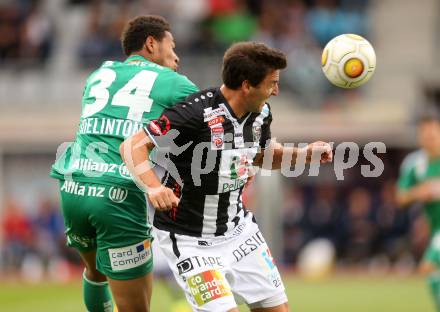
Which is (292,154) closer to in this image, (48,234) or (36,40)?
(48,234)

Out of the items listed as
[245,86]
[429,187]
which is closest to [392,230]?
[429,187]

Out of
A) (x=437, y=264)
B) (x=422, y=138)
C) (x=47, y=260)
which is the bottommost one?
(x=47, y=260)

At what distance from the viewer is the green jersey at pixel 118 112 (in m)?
6.91

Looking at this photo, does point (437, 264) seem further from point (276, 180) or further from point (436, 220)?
point (276, 180)

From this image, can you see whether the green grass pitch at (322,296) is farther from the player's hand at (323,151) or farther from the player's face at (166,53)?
the player's hand at (323,151)

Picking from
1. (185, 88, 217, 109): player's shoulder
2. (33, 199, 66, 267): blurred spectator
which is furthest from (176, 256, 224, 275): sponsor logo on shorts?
(33, 199, 66, 267): blurred spectator

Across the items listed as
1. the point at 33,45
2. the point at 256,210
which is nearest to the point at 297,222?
the point at 256,210

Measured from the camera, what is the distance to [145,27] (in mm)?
7223

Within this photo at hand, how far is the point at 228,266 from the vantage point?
6656 mm

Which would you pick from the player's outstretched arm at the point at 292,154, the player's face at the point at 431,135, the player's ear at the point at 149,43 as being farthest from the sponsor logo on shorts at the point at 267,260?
the player's face at the point at 431,135

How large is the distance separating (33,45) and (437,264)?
14132mm

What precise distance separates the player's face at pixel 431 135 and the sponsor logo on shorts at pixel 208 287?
16.3 feet

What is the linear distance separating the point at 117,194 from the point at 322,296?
848 centimetres

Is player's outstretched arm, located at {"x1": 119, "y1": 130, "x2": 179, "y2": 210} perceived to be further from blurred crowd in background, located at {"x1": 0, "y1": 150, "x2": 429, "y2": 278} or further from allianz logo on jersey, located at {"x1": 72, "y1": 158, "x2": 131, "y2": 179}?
blurred crowd in background, located at {"x1": 0, "y1": 150, "x2": 429, "y2": 278}
